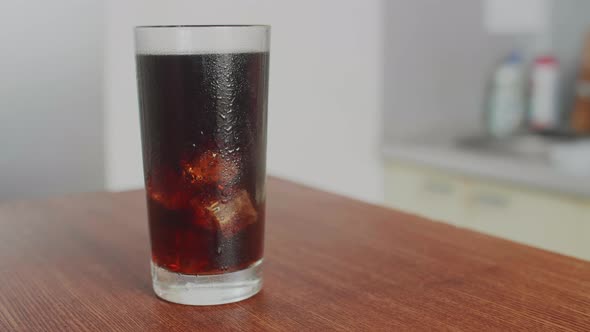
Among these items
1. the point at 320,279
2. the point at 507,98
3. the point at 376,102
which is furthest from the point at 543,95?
the point at 320,279

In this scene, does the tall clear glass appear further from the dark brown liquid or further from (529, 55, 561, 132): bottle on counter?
(529, 55, 561, 132): bottle on counter

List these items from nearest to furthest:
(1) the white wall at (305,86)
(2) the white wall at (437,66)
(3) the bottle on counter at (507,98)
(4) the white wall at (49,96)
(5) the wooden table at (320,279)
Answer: (5) the wooden table at (320,279) → (4) the white wall at (49,96) → (1) the white wall at (305,86) → (2) the white wall at (437,66) → (3) the bottle on counter at (507,98)

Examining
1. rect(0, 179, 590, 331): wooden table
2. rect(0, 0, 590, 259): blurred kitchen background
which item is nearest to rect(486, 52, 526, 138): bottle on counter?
rect(0, 0, 590, 259): blurred kitchen background

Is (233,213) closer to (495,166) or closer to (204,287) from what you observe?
(204,287)

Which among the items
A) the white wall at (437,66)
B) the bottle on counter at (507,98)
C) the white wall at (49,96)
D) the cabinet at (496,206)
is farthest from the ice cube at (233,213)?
the bottle on counter at (507,98)

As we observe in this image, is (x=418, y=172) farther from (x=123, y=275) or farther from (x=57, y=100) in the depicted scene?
(x=123, y=275)

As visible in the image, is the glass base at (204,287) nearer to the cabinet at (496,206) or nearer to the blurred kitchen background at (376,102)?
the blurred kitchen background at (376,102)
